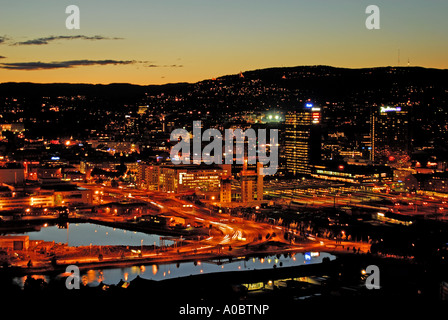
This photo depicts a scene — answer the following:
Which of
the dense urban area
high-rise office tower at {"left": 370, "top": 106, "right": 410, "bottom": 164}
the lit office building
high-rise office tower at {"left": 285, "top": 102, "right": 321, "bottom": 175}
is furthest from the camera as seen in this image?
high-rise office tower at {"left": 370, "top": 106, "right": 410, "bottom": 164}

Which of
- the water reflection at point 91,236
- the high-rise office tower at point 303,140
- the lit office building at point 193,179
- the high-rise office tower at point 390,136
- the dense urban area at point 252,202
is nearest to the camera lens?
the dense urban area at point 252,202

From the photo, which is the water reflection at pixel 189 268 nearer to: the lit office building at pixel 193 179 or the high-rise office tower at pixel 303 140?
the lit office building at pixel 193 179

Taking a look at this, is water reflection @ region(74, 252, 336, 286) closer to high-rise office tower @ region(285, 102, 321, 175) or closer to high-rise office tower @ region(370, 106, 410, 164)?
high-rise office tower @ region(285, 102, 321, 175)

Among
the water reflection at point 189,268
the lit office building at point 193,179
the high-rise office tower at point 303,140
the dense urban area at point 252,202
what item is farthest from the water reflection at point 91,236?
the high-rise office tower at point 303,140

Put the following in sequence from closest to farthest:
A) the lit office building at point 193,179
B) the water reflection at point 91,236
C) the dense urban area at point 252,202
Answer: the dense urban area at point 252,202
the water reflection at point 91,236
the lit office building at point 193,179

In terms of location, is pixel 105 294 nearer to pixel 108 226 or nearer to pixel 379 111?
pixel 108 226

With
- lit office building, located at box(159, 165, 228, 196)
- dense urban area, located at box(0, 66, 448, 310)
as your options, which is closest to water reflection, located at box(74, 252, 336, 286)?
dense urban area, located at box(0, 66, 448, 310)
